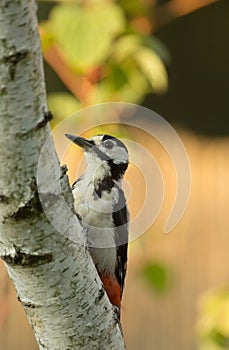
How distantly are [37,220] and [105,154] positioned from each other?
104 centimetres

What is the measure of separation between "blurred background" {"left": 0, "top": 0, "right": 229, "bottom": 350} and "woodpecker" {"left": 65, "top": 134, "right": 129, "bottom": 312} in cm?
49

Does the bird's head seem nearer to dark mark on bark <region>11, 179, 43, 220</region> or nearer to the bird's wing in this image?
the bird's wing

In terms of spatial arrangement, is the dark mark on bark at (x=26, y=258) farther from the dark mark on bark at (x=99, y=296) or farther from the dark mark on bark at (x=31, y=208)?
the dark mark on bark at (x=99, y=296)

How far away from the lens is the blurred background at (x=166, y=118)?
308 centimetres

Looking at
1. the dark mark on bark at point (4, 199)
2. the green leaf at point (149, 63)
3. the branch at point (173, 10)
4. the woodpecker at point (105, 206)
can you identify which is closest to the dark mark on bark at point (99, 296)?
the dark mark on bark at point (4, 199)

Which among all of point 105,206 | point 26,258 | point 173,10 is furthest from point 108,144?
point 173,10

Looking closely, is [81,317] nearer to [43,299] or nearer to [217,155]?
[43,299]

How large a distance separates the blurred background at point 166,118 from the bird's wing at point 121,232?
0.56 m

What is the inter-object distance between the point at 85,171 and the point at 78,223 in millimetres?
939

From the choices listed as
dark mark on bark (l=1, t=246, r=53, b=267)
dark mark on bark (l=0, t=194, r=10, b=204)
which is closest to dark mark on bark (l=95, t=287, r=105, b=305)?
dark mark on bark (l=1, t=246, r=53, b=267)

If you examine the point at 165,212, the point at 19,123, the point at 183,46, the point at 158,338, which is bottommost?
the point at 158,338

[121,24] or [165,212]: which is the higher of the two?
[121,24]

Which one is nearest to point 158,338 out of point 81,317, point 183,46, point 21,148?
point 183,46

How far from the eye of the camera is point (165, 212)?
5.10 m
